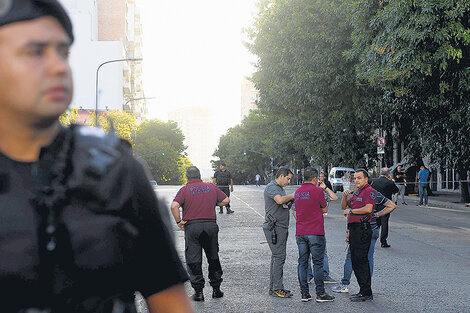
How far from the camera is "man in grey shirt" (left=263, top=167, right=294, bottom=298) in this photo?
8047 mm

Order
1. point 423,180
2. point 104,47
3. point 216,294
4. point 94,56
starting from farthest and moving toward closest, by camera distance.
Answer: point 104,47
point 94,56
point 423,180
point 216,294

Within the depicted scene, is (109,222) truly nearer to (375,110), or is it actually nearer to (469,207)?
(469,207)

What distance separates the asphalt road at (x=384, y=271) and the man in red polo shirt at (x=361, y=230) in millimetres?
275

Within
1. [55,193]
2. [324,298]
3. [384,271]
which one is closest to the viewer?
[55,193]

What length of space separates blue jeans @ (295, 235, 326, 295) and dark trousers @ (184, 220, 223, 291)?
1121 millimetres

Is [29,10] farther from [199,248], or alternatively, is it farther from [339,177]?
[339,177]

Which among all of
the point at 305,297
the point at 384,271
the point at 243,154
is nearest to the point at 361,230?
the point at 305,297

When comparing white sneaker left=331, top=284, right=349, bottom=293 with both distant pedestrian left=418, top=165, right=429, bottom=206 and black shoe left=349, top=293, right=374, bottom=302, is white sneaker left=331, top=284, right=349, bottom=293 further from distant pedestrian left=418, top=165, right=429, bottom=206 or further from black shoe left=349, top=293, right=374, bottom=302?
distant pedestrian left=418, top=165, right=429, bottom=206

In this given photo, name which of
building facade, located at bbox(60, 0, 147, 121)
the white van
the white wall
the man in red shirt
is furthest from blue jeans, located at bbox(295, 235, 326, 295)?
the white wall

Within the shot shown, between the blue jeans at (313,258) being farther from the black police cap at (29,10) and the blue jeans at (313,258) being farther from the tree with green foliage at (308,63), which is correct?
the tree with green foliage at (308,63)

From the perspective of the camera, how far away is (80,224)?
3.55 ft

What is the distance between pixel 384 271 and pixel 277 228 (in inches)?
106

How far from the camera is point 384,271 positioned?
10.0m

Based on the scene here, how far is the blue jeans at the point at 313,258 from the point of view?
7.77 m
